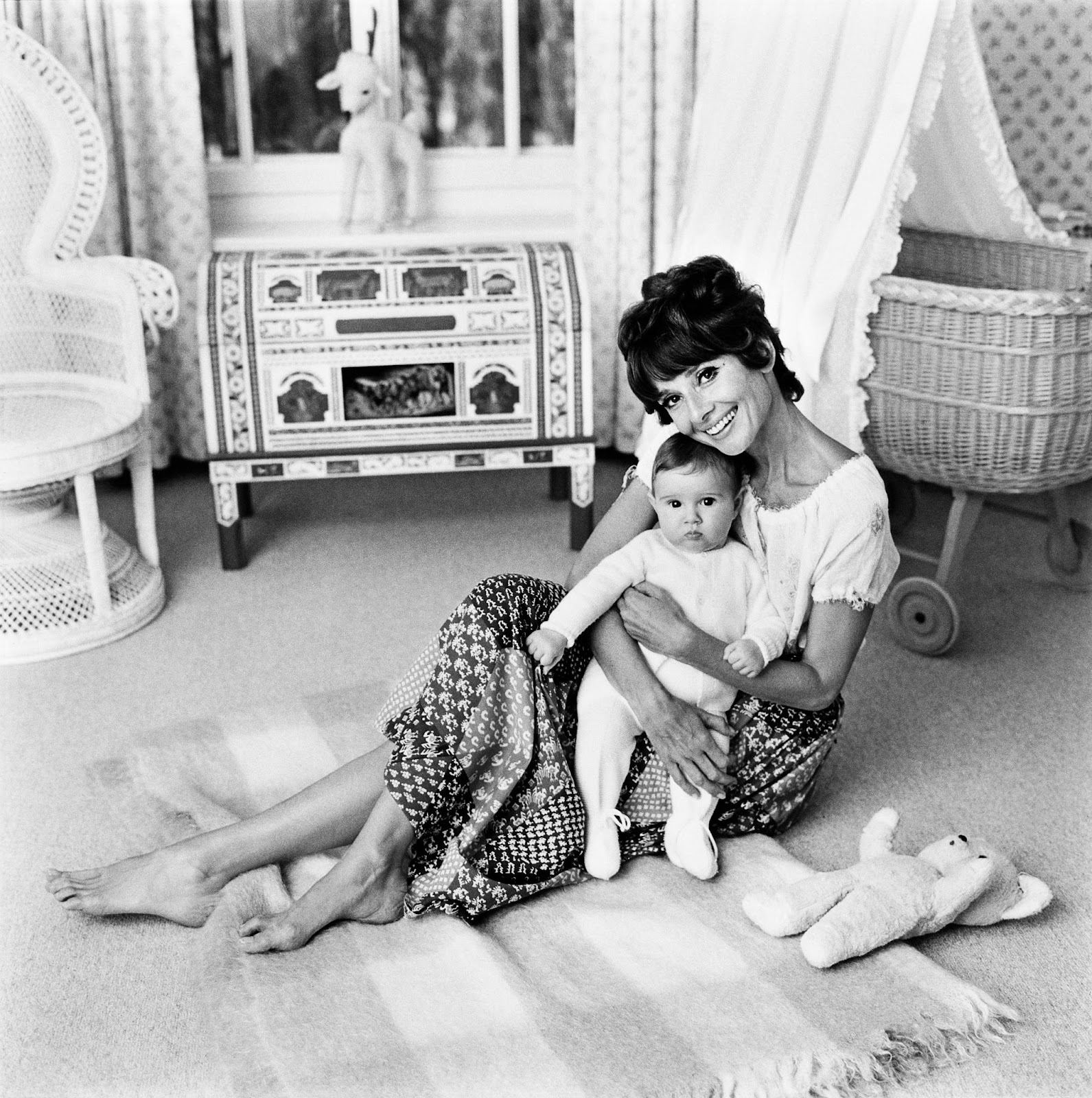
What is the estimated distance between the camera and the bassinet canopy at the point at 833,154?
271 centimetres

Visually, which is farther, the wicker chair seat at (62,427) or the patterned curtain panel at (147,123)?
the patterned curtain panel at (147,123)

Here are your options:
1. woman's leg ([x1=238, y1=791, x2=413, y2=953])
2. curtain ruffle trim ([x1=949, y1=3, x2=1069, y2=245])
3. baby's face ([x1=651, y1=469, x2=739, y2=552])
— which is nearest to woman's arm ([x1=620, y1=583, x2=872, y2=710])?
baby's face ([x1=651, y1=469, x2=739, y2=552])

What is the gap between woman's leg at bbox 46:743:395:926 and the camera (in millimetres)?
1877

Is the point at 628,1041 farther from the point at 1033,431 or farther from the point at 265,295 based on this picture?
the point at 265,295

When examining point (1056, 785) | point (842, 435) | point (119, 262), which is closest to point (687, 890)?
point (1056, 785)

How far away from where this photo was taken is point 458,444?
11.0 feet

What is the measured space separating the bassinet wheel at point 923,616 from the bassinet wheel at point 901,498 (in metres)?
0.61

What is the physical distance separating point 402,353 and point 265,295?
1.20 feet

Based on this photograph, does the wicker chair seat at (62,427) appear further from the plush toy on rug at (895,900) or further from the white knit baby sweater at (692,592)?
the plush toy on rug at (895,900)

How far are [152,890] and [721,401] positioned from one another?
1.08 metres

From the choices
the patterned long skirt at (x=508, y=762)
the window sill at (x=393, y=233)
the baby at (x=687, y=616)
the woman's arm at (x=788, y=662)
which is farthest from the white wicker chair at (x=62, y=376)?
the woman's arm at (x=788, y=662)

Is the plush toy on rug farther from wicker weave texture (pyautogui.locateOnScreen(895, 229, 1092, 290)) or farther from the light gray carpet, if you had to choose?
wicker weave texture (pyautogui.locateOnScreen(895, 229, 1092, 290))

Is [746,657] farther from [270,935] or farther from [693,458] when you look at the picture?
[270,935]

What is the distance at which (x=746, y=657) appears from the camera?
6.12 ft
